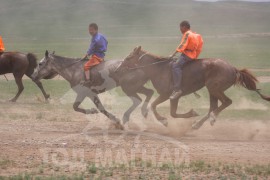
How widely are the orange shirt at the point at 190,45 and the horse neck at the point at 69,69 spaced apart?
268cm

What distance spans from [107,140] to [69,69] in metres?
3.09

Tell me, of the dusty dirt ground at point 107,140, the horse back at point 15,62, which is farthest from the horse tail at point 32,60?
the dusty dirt ground at point 107,140

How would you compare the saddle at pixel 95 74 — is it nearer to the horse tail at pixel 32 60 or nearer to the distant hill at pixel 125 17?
the horse tail at pixel 32 60

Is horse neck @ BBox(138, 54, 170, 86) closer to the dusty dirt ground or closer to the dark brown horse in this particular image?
the dark brown horse

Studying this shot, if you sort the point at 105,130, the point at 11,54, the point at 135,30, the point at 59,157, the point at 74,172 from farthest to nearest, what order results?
the point at 135,30, the point at 11,54, the point at 105,130, the point at 59,157, the point at 74,172

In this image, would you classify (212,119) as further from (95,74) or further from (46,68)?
(46,68)

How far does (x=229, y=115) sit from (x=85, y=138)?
18.6 ft

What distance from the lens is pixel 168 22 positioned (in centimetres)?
11538

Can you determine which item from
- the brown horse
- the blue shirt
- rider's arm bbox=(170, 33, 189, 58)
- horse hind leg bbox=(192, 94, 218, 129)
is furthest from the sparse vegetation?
the brown horse

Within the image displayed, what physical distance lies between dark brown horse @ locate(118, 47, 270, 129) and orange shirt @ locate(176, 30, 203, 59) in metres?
0.25

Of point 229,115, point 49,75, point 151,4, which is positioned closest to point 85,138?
point 49,75

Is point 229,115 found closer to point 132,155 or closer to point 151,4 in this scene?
point 132,155

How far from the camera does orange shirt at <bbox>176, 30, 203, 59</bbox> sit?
13.0 metres

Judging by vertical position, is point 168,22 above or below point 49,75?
above
